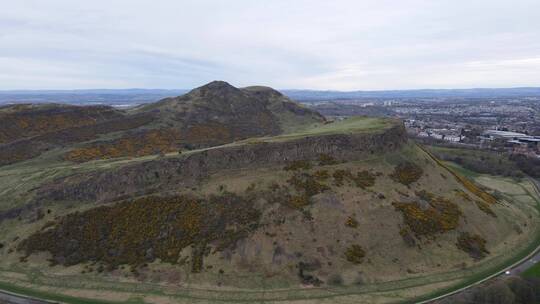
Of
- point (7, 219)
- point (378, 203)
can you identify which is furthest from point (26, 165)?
point (378, 203)

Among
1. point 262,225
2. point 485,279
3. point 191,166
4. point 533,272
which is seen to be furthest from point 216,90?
point 533,272

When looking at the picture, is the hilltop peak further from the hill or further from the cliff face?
the cliff face

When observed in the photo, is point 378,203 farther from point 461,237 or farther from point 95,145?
point 95,145

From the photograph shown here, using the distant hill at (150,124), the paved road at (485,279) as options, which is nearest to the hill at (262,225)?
the paved road at (485,279)

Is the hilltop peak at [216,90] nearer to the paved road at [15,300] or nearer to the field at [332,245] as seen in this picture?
the field at [332,245]

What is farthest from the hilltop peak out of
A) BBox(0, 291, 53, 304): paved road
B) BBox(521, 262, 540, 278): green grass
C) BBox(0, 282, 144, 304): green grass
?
BBox(521, 262, 540, 278): green grass

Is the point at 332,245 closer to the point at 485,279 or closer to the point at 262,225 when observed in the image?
the point at 262,225
